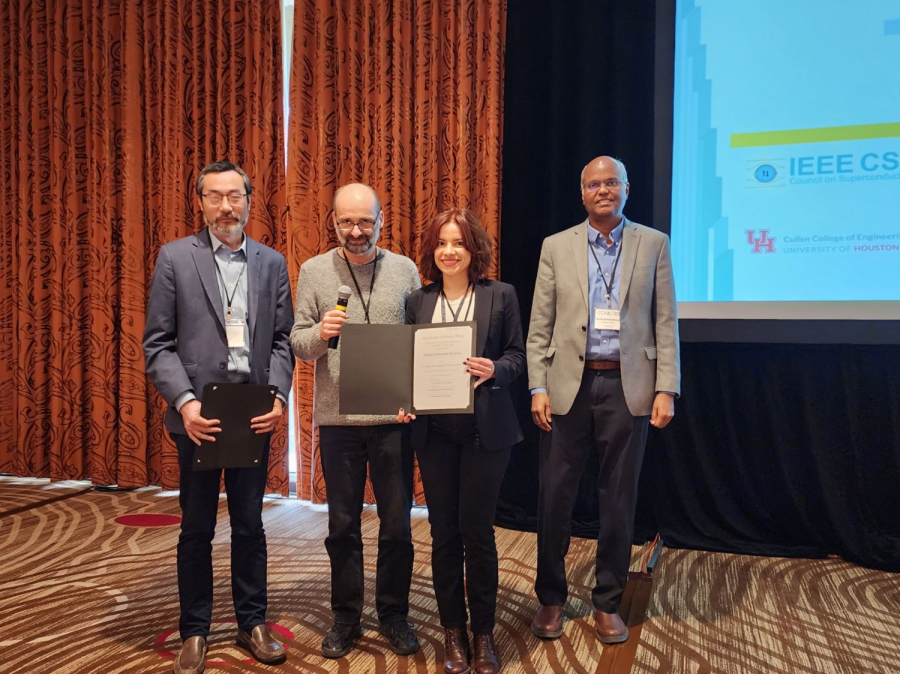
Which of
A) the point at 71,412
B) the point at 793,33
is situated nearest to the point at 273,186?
the point at 71,412

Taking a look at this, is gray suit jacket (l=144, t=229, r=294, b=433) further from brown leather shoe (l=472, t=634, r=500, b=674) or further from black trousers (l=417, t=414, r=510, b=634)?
brown leather shoe (l=472, t=634, r=500, b=674)

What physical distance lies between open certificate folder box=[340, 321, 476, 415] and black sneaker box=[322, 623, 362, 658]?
0.79m

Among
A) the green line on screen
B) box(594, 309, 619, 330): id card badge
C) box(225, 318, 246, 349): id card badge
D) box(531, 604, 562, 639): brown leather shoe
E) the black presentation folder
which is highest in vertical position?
the green line on screen

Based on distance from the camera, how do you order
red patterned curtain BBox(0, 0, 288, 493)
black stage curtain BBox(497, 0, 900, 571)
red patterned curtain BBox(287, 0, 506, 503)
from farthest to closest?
red patterned curtain BBox(0, 0, 288, 493) → red patterned curtain BBox(287, 0, 506, 503) → black stage curtain BBox(497, 0, 900, 571)

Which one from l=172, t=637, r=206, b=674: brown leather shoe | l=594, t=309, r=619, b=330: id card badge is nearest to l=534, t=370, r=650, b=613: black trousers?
l=594, t=309, r=619, b=330: id card badge

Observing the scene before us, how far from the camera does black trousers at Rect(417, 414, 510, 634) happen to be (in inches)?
82.7

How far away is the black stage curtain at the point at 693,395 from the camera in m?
3.34

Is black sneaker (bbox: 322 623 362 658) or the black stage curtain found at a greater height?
the black stage curtain

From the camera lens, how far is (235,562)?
2.26m

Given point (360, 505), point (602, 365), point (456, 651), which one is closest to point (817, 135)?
point (602, 365)

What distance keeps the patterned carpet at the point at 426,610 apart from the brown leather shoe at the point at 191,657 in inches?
2.7

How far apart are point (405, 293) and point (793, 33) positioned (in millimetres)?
2396

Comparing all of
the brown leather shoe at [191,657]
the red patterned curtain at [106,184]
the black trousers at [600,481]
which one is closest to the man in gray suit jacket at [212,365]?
the brown leather shoe at [191,657]

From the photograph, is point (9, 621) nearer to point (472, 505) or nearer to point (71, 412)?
point (472, 505)
